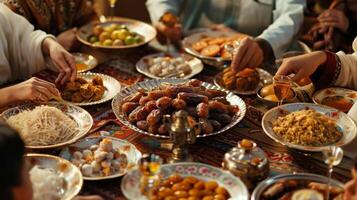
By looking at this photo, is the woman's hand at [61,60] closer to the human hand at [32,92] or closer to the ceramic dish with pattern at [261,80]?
the human hand at [32,92]

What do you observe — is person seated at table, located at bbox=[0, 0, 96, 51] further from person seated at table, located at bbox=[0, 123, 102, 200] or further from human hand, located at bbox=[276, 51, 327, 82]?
person seated at table, located at bbox=[0, 123, 102, 200]

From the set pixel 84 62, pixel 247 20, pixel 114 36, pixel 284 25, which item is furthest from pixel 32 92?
pixel 247 20

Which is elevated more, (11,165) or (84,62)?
(11,165)

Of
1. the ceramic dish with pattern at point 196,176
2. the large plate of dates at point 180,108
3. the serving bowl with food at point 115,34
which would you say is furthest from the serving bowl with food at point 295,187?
the serving bowl with food at point 115,34

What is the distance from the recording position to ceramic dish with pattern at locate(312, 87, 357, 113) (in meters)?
2.19

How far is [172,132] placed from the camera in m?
1.78

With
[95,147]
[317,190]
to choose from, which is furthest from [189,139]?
[317,190]

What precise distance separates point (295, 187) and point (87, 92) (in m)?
0.98

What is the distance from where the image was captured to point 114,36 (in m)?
2.81

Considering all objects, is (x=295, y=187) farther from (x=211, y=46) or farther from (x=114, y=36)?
(x=114, y=36)

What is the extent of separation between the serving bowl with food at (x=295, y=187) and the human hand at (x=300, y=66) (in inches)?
26.3

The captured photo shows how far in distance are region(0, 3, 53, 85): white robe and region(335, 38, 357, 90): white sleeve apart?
4.29 ft

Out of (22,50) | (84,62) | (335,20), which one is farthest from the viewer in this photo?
(335,20)

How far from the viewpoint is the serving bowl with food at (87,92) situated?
2.22 meters
